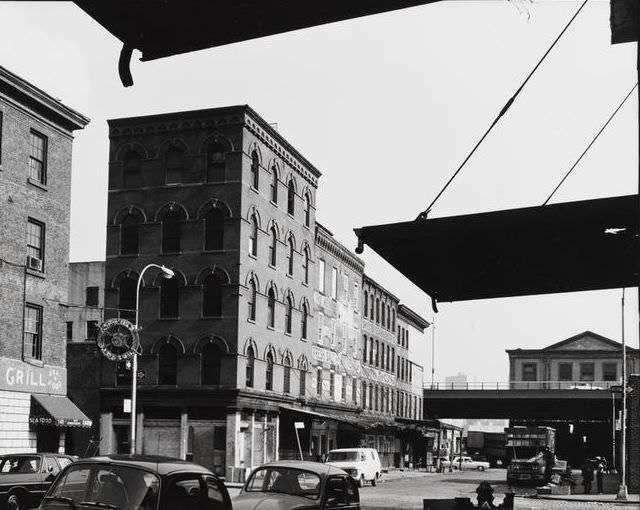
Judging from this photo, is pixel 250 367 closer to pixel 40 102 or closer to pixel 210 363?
pixel 210 363

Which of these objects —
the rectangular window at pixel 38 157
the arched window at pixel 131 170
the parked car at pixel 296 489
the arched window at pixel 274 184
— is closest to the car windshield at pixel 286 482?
the parked car at pixel 296 489

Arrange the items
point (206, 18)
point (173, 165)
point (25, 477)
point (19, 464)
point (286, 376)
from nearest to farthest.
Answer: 1. point (206, 18)
2. point (25, 477)
3. point (19, 464)
4. point (173, 165)
5. point (286, 376)

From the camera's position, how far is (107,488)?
33.6 ft

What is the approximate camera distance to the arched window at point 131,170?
4647 cm

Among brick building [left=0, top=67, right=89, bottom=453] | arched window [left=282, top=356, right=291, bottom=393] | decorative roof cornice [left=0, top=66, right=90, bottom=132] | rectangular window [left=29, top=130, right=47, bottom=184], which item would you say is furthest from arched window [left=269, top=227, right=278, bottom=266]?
rectangular window [left=29, top=130, right=47, bottom=184]

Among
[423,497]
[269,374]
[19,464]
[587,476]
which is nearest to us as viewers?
[19,464]

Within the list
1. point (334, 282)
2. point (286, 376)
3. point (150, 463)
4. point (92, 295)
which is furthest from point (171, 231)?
point (150, 463)

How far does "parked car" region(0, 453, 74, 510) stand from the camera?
816 inches

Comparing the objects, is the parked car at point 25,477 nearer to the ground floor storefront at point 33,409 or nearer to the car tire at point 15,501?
the car tire at point 15,501

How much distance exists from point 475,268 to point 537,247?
975 millimetres

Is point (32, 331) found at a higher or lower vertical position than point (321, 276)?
lower

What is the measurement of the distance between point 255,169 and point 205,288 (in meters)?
6.48

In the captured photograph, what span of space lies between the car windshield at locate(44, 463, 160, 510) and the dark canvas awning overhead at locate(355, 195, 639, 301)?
3.77m

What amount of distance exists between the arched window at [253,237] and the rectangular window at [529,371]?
244ft
